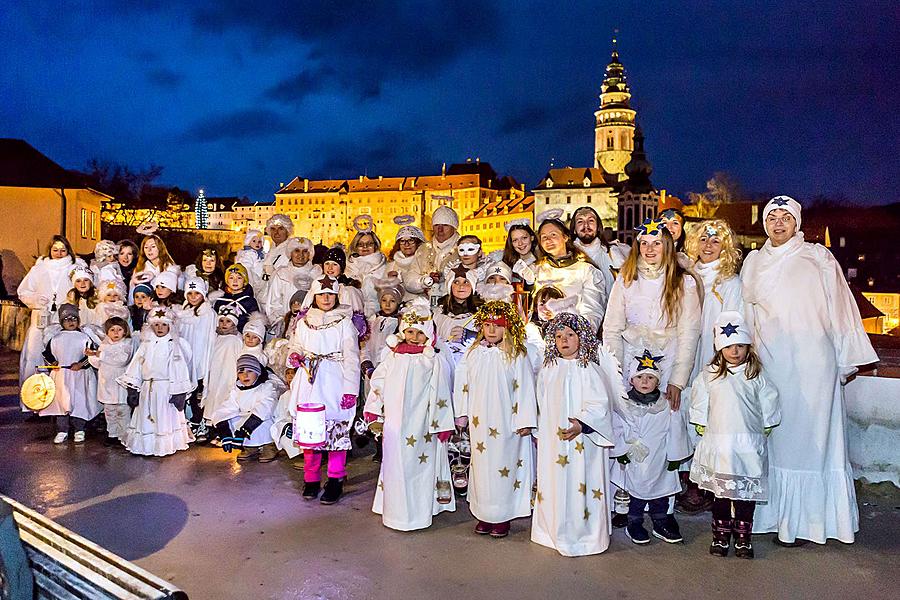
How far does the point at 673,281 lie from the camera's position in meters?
5.98

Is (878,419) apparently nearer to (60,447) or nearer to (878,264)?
(60,447)

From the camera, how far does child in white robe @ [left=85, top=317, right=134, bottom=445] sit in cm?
860

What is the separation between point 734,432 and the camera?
5.34 m

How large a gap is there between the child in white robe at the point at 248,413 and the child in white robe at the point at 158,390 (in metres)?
0.60

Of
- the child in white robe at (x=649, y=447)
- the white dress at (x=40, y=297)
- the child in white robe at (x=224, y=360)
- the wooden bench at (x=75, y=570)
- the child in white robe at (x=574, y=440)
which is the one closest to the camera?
the wooden bench at (x=75, y=570)

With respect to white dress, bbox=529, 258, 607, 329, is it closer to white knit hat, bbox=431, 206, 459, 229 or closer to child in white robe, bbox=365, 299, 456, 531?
child in white robe, bbox=365, 299, 456, 531

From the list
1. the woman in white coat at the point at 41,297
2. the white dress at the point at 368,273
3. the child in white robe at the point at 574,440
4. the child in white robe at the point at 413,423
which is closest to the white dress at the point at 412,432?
the child in white robe at the point at 413,423

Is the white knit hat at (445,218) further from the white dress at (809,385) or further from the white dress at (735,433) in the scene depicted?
the white dress at (735,433)

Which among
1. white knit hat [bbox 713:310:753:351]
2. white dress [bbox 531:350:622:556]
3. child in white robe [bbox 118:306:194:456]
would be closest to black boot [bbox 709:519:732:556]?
white dress [bbox 531:350:622:556]

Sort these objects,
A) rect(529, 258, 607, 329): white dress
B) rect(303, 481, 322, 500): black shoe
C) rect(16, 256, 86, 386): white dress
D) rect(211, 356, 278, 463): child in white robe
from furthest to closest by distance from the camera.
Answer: rect(16, 256, 86, 386): white dress, rect(211, 356, 278, 463): child in white robe, rect(303, 481, 322, 500): black shoe, rect(529, 258, 607, 329): white dress

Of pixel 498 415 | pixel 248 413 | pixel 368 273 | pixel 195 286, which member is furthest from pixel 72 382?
pixel 498 415

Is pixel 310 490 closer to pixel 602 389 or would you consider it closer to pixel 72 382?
pixel 602 389

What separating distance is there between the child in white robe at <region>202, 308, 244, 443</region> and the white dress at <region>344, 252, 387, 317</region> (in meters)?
1.53

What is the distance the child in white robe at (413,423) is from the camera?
5.95 meters
